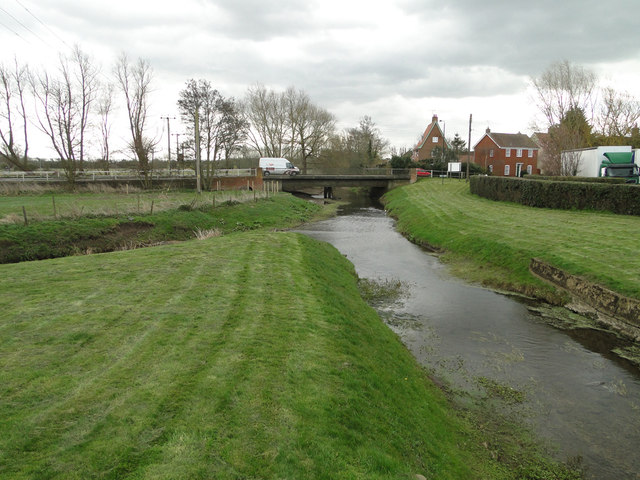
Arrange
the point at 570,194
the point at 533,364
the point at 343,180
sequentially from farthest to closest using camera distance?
the point at 343,180
the point at 570,194
the point at 533,364

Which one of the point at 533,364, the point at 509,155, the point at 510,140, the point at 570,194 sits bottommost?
the point at 533,364

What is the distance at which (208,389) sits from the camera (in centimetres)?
591

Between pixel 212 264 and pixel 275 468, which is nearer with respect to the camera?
pixel 275 468

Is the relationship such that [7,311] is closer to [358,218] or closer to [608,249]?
[608,249]

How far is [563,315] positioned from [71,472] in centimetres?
1324

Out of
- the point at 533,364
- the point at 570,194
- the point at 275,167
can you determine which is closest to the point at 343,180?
the point at 275,167

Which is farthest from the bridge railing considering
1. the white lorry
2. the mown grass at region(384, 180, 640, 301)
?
the mown grass at region(384, 180, 640, 301)

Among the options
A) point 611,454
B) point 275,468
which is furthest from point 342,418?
point 611,454

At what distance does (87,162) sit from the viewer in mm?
56812

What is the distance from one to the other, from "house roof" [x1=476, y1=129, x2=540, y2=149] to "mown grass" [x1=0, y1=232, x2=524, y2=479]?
7315 centimetres

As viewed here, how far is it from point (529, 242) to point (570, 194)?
9659mm

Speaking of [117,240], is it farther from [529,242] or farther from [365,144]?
[365,144]

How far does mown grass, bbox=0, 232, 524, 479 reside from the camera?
15.0 ft

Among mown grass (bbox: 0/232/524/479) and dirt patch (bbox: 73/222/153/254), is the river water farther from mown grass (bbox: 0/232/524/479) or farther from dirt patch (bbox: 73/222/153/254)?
dirt patch (bbox: 73/222/153/254)
